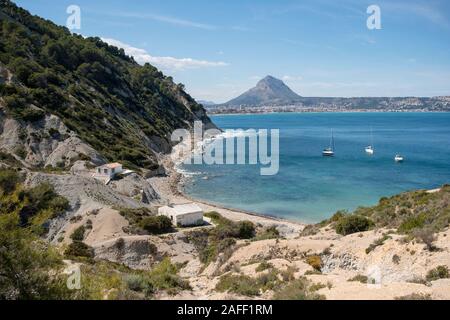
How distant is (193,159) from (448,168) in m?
48.4

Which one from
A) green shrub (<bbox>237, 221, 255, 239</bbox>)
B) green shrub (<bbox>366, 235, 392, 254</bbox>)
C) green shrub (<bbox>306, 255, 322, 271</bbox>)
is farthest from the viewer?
green shrub (<bbox>237, 221, 255, 239</bbox>)

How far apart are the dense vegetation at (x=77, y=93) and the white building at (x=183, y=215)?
21.6m

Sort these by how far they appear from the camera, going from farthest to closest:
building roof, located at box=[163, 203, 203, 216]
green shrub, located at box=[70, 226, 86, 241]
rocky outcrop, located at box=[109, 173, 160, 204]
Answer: rocky outcrop, located at box=[109, 173, 160, 204], building roof, located at box=[163, 203, 203, 216], green shrub, located at box=[70, 226, 86, 241]

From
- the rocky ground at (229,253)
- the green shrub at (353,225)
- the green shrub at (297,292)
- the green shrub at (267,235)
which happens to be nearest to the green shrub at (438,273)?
the rocky ground at (229,253)

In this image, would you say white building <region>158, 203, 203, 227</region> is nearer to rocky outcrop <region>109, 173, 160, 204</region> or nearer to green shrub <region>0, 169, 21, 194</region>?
rocky outcrop <region>109, 173, 160, 204</region>

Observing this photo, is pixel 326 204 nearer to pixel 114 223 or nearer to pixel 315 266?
pixel 114 223

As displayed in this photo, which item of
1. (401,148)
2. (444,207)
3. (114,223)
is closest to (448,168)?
(401,148)

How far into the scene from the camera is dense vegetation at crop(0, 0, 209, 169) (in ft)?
177

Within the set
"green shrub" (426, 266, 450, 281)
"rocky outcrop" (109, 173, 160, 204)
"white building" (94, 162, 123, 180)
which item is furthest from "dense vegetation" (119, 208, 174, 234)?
"green shrub" (426, 266, 450, 281)

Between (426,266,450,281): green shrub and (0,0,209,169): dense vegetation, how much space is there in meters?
46.5

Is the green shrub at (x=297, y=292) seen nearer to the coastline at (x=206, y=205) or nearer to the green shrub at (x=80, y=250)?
the green shrub at (x=80, y=250)

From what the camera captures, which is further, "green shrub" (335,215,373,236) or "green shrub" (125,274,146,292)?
"green shrub" (335,215,373,236)

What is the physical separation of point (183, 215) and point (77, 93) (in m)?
41.1

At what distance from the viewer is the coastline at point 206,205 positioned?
3772cm
